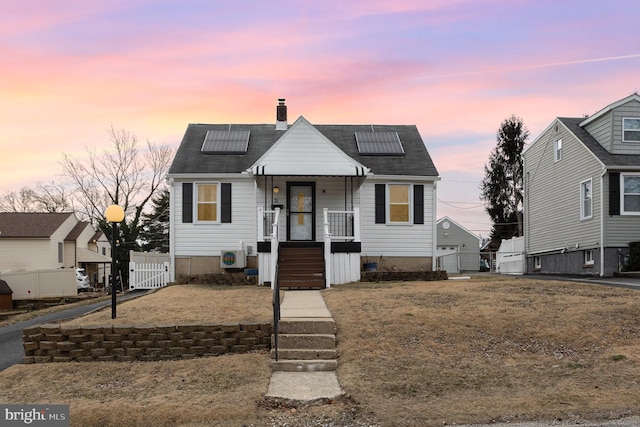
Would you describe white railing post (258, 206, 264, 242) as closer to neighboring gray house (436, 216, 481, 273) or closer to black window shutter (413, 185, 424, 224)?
black window shutter (413, 185, 424, 224)

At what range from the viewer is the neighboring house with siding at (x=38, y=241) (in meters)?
40.5

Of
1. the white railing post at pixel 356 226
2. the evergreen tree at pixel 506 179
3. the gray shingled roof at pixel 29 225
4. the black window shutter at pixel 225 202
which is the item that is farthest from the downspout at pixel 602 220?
the gray shingled roof at pixel 29 225

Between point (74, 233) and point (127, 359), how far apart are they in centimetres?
3859

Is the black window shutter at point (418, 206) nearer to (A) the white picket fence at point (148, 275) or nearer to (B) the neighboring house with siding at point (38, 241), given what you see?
(A) the white picket fence at point (148, 275)

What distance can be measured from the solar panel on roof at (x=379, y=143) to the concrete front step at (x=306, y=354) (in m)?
13.4

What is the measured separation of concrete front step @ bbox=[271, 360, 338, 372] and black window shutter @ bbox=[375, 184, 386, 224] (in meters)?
12.1

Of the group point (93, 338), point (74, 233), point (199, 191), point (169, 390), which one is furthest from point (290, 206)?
point (74, 233)

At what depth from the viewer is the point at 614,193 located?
71.5 ft

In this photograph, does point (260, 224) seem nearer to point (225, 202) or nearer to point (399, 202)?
point (225, 202)

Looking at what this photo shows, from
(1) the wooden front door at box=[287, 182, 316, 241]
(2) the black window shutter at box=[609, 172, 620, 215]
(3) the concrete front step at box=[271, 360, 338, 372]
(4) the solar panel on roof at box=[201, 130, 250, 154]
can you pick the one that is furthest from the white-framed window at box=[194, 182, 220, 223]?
(2) the black window shutter at box=[609, 172, 620, 215]

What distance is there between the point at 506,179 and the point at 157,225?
3087cm

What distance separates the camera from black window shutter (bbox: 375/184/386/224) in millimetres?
21297

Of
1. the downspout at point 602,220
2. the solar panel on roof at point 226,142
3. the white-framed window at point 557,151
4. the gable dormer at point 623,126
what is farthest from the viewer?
the white-framed window at point 557,151

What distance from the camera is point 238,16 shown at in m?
14.3
